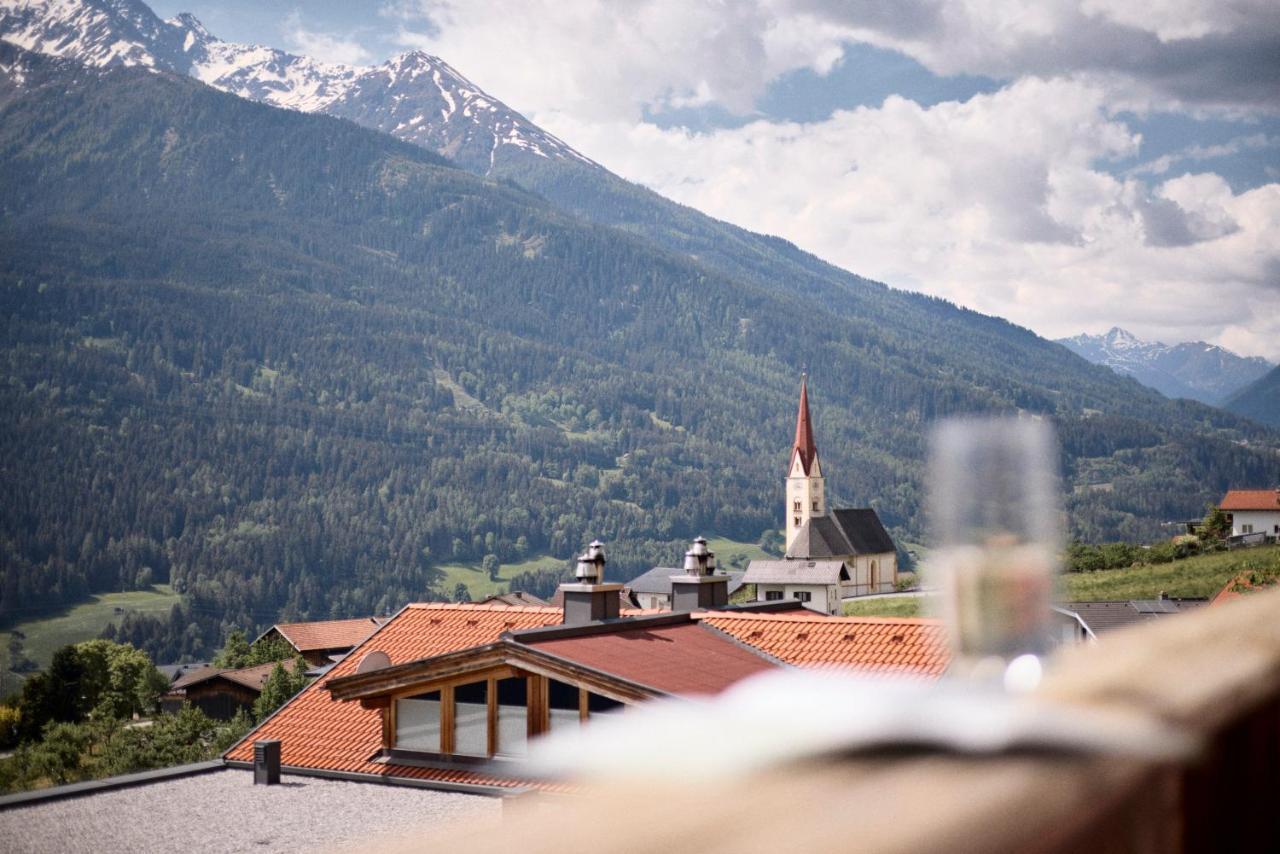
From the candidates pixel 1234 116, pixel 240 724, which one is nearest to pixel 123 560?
pixel 240 724

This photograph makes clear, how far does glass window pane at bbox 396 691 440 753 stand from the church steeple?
3863 inches

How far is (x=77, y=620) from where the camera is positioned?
150 metres

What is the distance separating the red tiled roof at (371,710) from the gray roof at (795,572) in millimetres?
69914

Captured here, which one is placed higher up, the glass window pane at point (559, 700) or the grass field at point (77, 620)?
the glass window pane at point (559, 700)

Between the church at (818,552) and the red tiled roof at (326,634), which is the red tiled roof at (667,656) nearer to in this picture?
the church at (818,552)

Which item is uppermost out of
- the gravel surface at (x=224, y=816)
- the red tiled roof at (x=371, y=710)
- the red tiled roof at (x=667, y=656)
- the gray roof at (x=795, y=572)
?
the red tiled roof at (x=667, y=656)

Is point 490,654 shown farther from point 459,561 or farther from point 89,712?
point 459,561

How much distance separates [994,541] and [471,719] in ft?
54.5

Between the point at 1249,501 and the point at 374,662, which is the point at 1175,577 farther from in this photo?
the point at 374,662

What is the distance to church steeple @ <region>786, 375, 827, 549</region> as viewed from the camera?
11544cm

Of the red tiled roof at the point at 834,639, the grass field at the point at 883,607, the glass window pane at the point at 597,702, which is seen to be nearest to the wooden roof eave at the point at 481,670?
the glass window pane at the point at 597,702

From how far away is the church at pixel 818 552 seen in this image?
9231cm

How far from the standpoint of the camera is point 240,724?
197 feet

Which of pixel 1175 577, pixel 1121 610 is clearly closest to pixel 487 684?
pixel 1121 610
